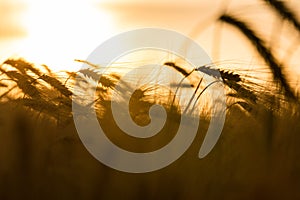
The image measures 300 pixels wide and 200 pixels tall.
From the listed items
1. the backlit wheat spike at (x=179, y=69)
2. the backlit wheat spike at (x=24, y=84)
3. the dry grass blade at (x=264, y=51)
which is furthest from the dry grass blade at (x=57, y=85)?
the dry grass blade at (x=264, y=51)

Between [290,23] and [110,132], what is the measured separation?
620 mm

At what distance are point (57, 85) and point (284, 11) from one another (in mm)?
695

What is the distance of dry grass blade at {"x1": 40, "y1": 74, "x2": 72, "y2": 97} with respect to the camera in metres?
1.92

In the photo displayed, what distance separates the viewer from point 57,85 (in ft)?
6.40

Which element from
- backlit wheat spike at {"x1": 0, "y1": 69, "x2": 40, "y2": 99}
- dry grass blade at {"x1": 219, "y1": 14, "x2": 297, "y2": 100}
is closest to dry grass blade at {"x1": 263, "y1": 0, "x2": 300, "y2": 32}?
dry grass blade at {"x1": 219, "y1": 14, "x2": 297, "y2": 100}

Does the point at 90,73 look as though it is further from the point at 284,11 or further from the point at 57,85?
the point at 284,11

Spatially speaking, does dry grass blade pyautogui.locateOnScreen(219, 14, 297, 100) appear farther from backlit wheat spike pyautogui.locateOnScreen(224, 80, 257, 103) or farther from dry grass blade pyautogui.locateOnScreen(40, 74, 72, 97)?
dry grass blade pyautogui.locateOnScreen(40, 74, 72, 97)

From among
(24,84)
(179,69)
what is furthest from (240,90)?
(24,84)

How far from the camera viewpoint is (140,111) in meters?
1.91

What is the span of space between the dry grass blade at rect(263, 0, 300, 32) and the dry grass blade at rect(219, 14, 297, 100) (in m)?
0.10

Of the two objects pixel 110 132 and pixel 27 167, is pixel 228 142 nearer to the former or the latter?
pixel 110 132

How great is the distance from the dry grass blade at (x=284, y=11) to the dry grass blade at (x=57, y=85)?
2.10 ft

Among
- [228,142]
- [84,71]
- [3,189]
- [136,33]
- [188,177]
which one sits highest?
[136,33]

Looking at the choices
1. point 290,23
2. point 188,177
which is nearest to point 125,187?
point 188,177
